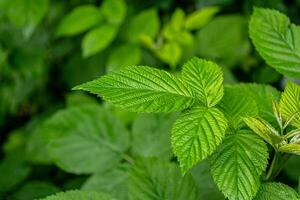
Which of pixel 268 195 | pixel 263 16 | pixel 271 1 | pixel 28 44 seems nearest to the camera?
pixel 268 195

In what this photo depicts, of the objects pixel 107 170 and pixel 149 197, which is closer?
pixel 149 197

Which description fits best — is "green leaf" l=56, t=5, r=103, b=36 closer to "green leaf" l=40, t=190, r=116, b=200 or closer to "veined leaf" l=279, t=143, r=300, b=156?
"green leaf" l=40, t=190, r=116, b=200

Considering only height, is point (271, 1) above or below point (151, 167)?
above

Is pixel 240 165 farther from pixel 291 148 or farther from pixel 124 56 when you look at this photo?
pixel 124 56

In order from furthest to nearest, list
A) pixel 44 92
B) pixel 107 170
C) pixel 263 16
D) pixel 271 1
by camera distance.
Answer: pixel 44 92
pixel 271 1
pixel 107 170
pixel 263 16

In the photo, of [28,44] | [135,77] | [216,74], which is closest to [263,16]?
[216,74]

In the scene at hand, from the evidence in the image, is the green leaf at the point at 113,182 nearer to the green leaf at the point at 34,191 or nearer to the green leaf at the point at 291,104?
the green leaf at the point at 34,191

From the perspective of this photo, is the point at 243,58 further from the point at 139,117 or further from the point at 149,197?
the point at 149,197
